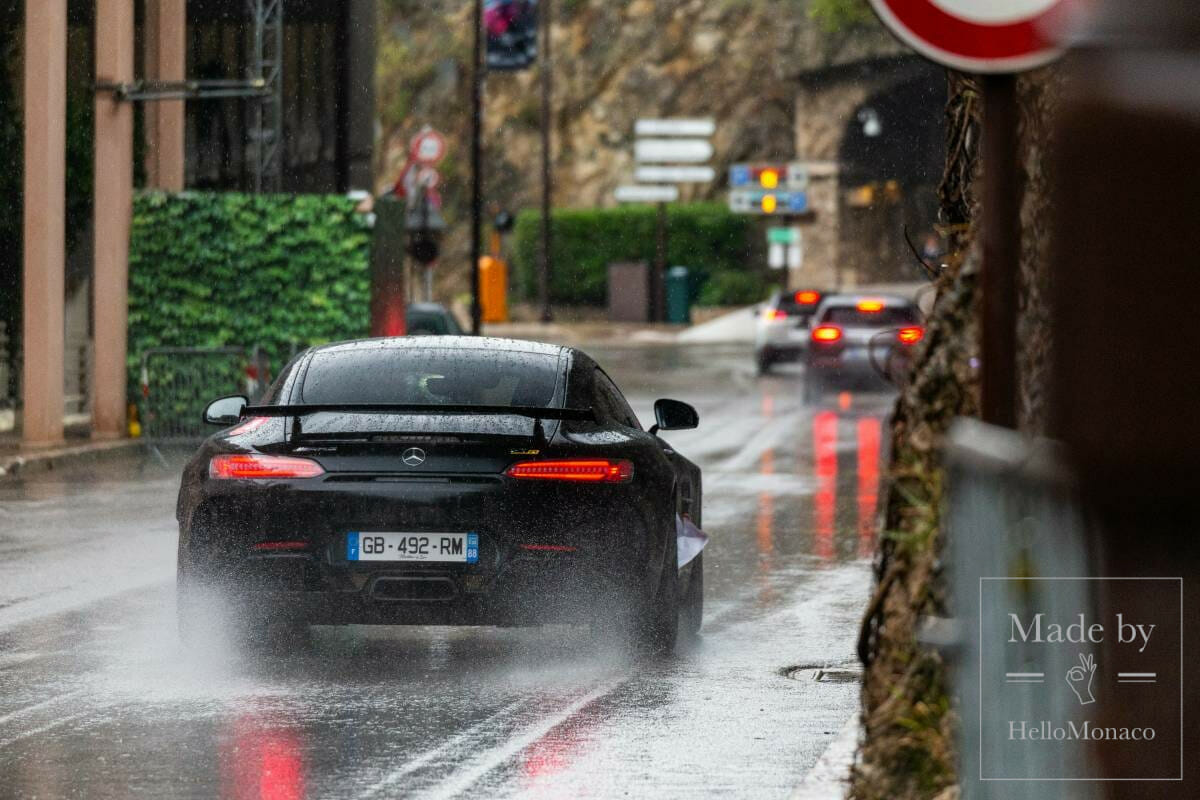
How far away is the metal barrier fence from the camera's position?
24.1 metres

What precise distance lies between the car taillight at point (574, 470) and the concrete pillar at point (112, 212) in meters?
14.8

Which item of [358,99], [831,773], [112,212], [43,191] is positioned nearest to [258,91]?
[112,212]

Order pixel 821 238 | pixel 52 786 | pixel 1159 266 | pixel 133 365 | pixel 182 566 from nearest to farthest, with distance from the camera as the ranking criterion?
pixel 1159 266 → pixel 52 786 → pixel 182 566 → pixel 133 365 → pixel 821 238

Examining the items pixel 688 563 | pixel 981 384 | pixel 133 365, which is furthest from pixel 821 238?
pixel 981 384

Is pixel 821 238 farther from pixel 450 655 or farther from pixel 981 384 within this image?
pixel 981 384

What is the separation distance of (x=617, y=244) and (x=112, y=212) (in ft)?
153

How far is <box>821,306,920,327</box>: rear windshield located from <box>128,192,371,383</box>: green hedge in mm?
9808

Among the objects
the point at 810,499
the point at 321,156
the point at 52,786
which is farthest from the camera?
the point at 321,156

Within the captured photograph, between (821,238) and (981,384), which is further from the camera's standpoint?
(821,238)

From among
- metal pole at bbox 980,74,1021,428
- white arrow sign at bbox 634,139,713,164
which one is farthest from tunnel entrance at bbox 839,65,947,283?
metal pole at bbox 980,74,1021,428

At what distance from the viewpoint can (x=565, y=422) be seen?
9867mm

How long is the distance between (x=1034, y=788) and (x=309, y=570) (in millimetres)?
5002

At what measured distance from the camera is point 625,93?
3044 inches

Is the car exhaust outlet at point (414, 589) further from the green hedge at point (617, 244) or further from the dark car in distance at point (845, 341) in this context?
the green hedge at point (617, 244)
